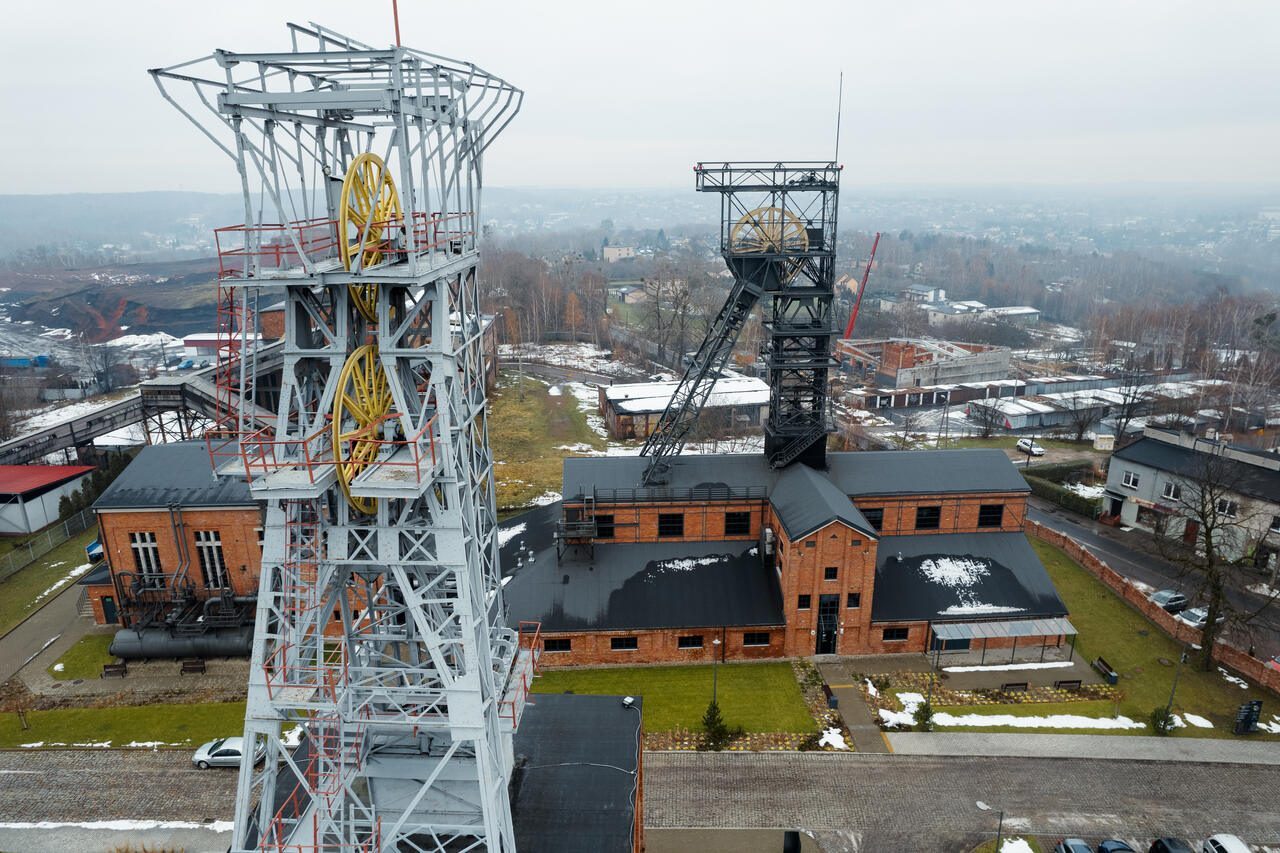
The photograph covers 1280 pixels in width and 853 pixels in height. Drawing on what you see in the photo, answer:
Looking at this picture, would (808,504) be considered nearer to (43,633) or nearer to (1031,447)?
(43,633)

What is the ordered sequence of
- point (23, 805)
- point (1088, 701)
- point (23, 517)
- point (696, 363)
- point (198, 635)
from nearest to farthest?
point (23, 805)
point (1088, 701)
point (198, 635)
point (696, 363)
point (23, 517)

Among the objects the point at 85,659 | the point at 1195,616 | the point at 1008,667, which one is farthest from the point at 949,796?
the point at 85,659

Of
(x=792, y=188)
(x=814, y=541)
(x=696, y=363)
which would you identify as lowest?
(x=814, y=541)

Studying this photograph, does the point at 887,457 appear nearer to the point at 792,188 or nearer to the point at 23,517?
the point at 792,188

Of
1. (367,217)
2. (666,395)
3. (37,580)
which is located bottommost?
(37,580)

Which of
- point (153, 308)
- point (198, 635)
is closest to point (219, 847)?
point (198, 635)

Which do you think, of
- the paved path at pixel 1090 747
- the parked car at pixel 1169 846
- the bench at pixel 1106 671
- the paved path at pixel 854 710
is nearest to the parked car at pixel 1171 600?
the bench at pixel 1106 671
